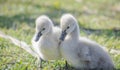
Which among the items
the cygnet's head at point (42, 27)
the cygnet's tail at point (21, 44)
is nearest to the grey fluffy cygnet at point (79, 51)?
the cygnet's head at point (42, 27)

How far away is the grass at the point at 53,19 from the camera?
7382 millimetres

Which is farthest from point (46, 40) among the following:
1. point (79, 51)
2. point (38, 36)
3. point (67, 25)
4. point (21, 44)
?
point (21, 44)

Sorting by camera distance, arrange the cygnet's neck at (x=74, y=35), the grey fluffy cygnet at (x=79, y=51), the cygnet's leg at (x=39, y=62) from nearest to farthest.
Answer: the grey fluffy cygnet at (x=79, y=51), the cygnet's neck at (x=74, y=35), the cygnet's leg at (x=39, y=62)

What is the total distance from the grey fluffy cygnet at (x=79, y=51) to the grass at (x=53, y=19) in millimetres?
483

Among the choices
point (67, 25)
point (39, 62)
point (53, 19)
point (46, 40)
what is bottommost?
point (39, 62)

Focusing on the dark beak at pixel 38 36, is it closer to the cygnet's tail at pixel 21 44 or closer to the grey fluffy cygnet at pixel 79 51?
the grey fluffy cygnet at pixel 79 51

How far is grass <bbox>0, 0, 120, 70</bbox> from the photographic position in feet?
24.2

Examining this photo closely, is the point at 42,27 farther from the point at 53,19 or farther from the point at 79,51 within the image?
the point at 53,19

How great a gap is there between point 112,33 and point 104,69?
143 inches

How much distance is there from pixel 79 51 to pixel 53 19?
558cm

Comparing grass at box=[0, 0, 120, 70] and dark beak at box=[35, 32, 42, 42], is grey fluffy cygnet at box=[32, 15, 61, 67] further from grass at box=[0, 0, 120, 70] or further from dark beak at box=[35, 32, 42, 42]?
grass at box=[0, 0, 120, 70]

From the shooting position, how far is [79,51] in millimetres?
6559

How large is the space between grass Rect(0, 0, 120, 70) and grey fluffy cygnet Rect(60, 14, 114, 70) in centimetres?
48

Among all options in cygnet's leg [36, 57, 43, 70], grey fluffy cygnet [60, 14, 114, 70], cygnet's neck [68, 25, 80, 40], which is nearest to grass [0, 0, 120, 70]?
Result: cygnet's leg [36, 57, 43, 70]
